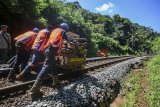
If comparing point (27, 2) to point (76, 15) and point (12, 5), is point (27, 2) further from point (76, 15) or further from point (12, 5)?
point (76, 15)

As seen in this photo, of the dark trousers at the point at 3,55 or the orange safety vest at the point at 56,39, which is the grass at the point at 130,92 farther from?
the dark trousers at the point at 3,55

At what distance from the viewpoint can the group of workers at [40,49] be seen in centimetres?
848

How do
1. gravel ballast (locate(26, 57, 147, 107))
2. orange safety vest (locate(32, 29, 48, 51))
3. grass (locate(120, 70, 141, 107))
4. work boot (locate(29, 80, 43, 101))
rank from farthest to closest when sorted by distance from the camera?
1. grass (locate(120, 70, 141, 107))
2. orange safety vest (locate(32, 29, 48, 51))
3. work boot (locate(29, 80, 43, 101))
4. gravel ballast (locate(26, 57, 147, 107))

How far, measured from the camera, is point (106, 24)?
7744 centimetres

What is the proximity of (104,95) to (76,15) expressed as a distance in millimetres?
23277

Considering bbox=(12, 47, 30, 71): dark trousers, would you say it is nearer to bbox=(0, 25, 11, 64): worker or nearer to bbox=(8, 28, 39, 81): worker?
bbox=(8, 28, 39, 81): worker

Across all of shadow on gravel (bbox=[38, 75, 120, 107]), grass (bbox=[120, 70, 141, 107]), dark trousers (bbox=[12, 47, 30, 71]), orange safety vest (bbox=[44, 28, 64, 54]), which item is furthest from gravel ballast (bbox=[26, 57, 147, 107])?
dark trousers (bbox=[12, 47, 30, 71])

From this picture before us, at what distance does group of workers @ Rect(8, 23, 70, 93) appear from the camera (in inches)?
334

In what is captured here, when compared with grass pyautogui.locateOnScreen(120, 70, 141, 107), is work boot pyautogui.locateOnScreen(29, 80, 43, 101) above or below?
above

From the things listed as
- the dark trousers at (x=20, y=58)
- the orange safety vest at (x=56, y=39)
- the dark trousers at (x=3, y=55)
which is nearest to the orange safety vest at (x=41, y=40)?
the orange safety vest at (x=56, y=39)

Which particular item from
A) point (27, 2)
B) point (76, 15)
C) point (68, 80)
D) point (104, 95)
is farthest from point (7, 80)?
point (76, 15)

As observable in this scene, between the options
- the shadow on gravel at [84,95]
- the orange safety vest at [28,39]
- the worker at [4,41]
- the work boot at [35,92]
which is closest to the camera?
the shadow on gravel at [84,95]

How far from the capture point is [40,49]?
30.3 feet

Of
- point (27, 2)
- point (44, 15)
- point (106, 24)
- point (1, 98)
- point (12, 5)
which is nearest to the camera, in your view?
point (1, 98)
